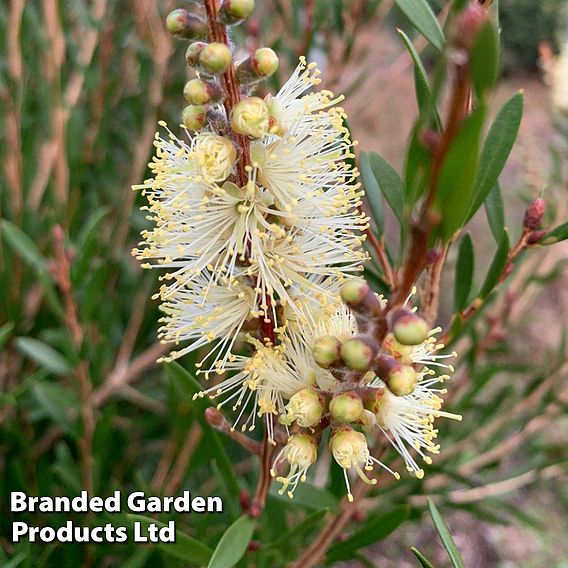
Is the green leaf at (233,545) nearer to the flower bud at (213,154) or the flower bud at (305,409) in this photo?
the flower bud at (305,409)

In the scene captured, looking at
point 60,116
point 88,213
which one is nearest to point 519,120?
point 60,116

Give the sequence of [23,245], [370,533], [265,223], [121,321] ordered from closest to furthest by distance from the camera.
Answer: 1. [265,223]
2. [370,533]
3. [23,245]
4. [121,321]

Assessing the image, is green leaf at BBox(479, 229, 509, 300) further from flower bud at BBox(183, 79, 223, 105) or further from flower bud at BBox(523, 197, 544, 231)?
flower bud at BBox(183, 79, 223, 105)

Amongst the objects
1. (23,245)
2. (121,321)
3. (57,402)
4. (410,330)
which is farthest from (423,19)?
(121,321)

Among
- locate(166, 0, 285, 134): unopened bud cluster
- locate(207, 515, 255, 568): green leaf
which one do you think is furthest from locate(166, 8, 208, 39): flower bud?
locate(207, 515, 255, 568): green leaf

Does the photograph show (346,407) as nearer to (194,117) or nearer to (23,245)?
(194,117)
